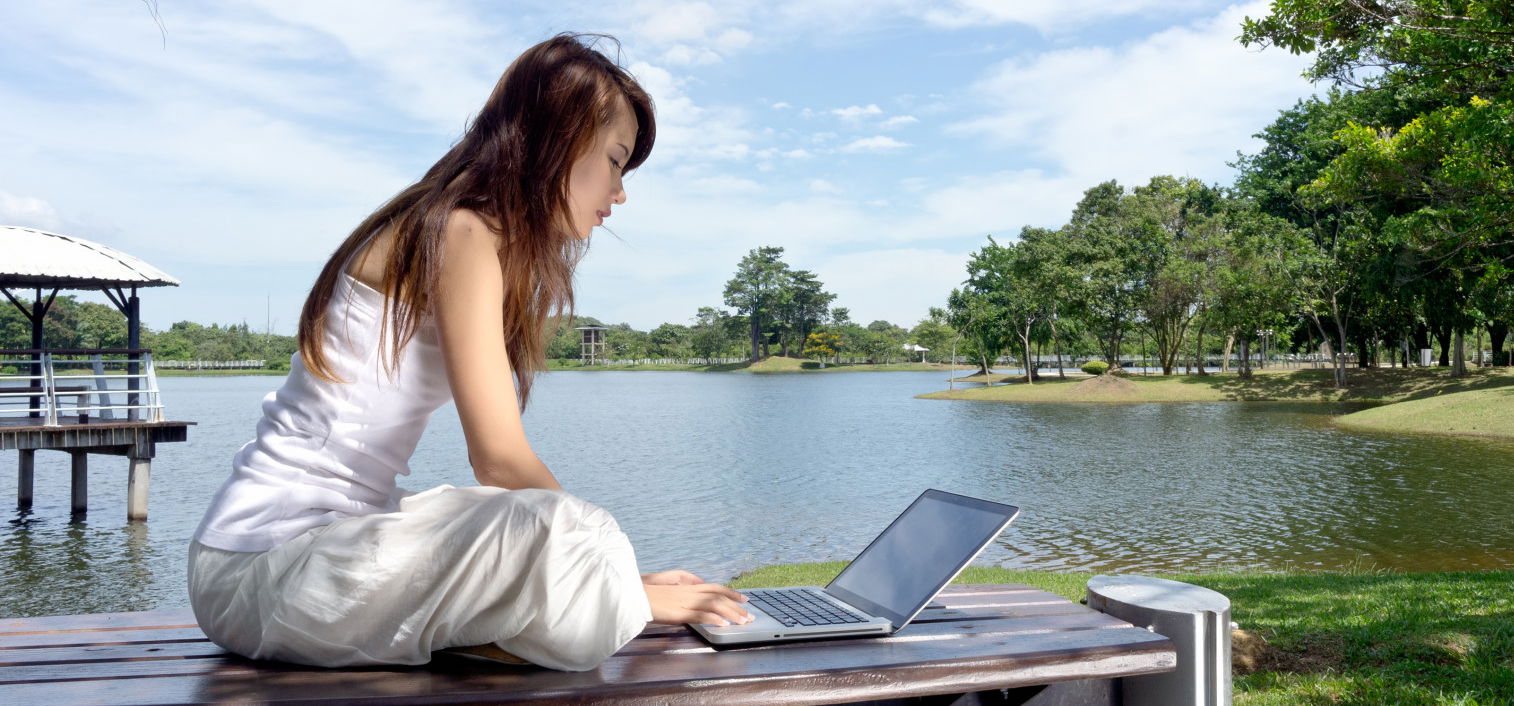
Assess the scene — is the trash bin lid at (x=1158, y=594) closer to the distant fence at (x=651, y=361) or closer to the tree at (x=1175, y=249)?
the tree at (x=1175, y=249)

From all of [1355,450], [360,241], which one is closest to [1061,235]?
[1355,450]

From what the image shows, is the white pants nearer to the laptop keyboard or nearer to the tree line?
the laptop keyboard

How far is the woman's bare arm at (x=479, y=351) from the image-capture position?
137 centimetres

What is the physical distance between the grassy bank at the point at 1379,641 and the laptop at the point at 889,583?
2.03 m

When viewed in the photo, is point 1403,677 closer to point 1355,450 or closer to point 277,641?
point 277,641

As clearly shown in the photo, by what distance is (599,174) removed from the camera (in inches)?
65.1

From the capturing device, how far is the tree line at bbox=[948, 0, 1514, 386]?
5.39 m

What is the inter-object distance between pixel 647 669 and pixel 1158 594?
117 centimetres

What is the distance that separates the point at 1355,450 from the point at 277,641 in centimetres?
1899

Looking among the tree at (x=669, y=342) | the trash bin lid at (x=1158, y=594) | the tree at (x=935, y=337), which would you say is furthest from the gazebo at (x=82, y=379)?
the tree at (x=669, y=342)

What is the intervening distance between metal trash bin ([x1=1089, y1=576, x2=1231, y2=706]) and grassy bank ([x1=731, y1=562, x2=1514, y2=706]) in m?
1.59

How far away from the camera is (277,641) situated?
1.33 m

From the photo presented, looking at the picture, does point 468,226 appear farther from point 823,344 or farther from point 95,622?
point 823,344

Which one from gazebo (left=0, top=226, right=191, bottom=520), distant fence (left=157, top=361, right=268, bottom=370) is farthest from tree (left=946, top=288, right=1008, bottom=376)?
distant fence (left=157, top=361, right=268, bottom=370)
